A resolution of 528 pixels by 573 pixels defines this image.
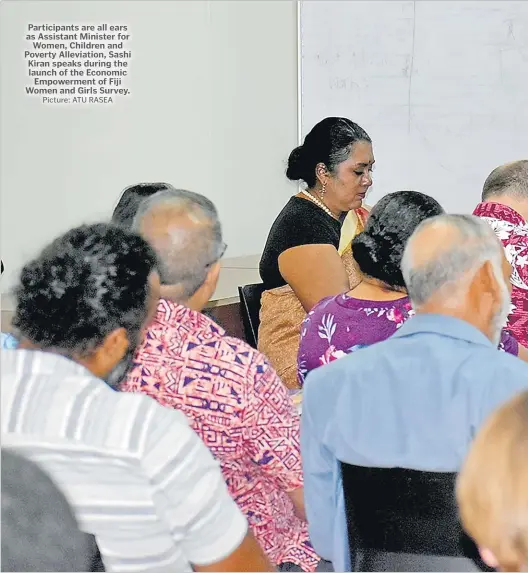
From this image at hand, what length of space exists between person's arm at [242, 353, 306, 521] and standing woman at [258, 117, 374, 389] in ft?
3.39

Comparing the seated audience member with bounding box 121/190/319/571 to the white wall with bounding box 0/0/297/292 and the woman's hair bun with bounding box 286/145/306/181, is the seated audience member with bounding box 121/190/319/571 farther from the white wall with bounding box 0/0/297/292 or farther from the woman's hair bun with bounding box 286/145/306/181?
the white wall with bounding box 0/0/297/292

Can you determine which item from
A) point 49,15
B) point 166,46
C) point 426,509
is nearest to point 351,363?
point 426,509

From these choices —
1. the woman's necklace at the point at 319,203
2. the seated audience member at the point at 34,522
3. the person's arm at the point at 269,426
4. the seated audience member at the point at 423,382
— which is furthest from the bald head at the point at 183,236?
the woman's necklace at the point at 319,203

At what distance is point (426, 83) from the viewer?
3.55 m

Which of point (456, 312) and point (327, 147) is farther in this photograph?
point (327, 147)

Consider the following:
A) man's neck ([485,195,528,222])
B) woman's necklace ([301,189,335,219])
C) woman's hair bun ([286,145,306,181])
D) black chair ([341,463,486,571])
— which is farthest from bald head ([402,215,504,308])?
woman's hair bun ([286,145,306,181])

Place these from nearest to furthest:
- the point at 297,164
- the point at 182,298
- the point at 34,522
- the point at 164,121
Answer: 1. the point at 34,522
2. the point at 182,298
3. the point at 297,164
4. the point at 164,121

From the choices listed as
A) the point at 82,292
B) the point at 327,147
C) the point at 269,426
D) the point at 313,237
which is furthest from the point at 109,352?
the point at 327,147

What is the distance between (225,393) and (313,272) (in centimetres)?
117

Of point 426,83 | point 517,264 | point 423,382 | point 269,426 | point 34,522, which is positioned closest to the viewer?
point 34,522

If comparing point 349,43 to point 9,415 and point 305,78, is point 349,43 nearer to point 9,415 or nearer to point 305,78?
point 305,78

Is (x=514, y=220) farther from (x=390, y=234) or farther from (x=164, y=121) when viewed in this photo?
(x=164, y=121)

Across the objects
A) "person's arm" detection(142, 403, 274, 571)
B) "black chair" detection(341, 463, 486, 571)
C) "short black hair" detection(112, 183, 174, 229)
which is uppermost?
"short black hair" detection(112, 183, 174, 229)

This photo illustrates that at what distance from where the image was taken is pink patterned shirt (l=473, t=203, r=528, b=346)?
227 cm
